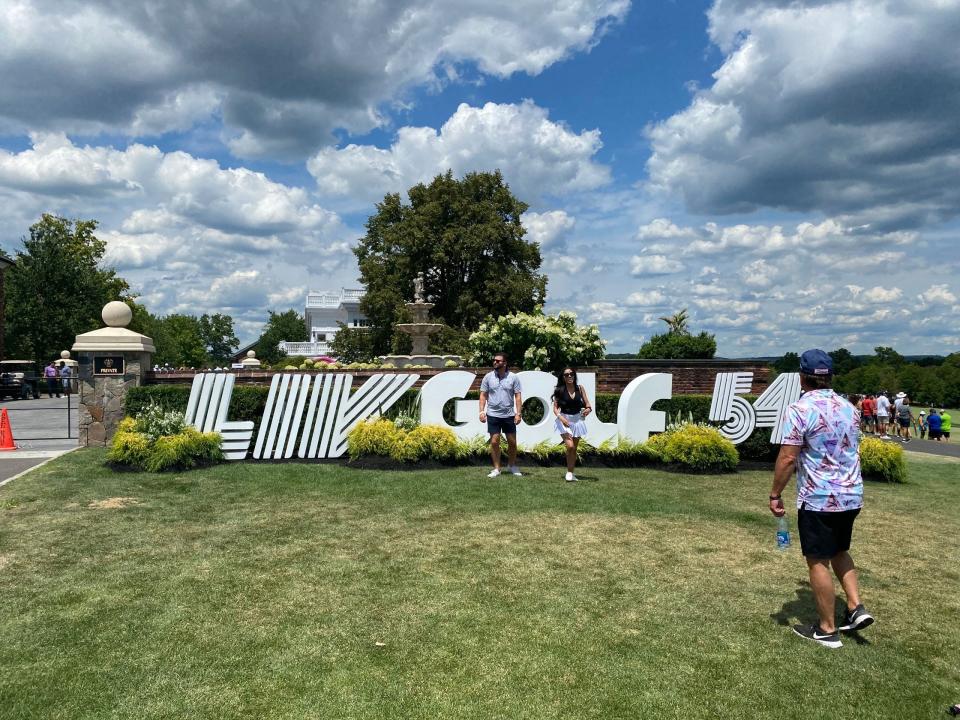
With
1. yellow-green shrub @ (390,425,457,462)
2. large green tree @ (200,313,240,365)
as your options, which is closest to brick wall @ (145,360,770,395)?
yellow-green shrub @ (390,425,457,462)

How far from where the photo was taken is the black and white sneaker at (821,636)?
4.40 metres

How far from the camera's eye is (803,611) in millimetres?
4973

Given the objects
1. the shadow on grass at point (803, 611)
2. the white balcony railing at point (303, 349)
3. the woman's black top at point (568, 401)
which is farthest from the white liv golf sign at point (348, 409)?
the white balcony railing at point (303, 349)

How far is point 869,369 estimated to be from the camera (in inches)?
2375

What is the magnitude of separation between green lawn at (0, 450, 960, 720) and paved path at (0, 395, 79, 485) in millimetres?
2709

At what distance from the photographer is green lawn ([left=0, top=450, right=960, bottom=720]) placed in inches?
146

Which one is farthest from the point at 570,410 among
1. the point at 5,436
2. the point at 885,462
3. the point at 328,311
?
the point at 328,311

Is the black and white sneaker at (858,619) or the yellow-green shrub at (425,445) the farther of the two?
the yellow-green shrub at (425,445)

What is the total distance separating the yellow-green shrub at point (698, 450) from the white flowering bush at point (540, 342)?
435 centimetres

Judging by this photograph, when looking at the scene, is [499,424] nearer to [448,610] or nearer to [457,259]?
[448,610]

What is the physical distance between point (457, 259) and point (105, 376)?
88.0 feet

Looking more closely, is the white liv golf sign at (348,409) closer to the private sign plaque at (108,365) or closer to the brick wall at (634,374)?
the brick wall at (634,374)

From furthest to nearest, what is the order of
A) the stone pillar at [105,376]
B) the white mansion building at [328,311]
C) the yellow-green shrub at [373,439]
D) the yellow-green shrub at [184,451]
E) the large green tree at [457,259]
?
the white mansion building at [328,311], the large green tree at [457,259], the stone pillar at [105,376], the yellow-green shrub at [373,439], the yellow-green shrub at [184,451]

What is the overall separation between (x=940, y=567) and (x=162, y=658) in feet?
20.5
